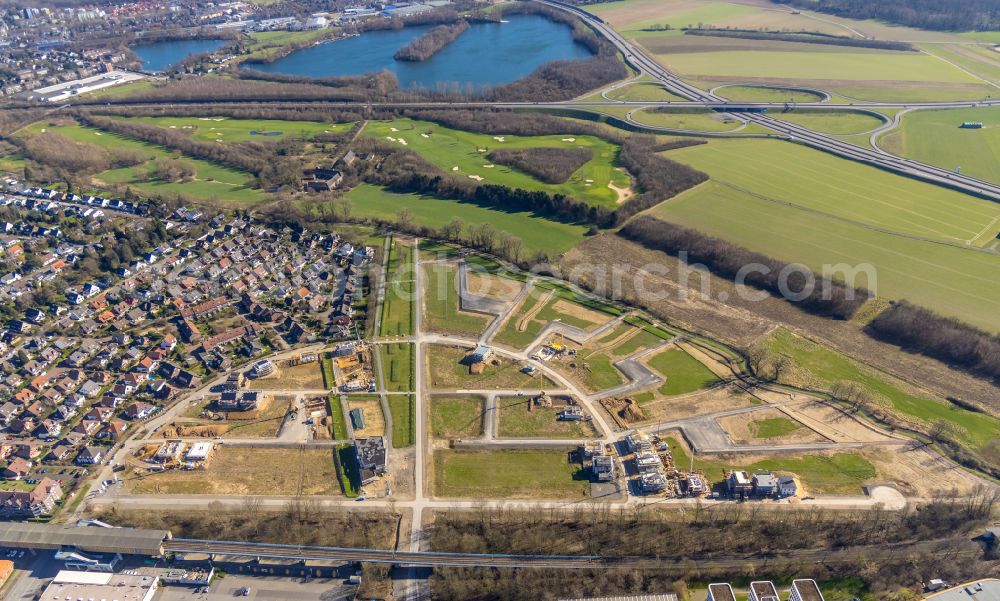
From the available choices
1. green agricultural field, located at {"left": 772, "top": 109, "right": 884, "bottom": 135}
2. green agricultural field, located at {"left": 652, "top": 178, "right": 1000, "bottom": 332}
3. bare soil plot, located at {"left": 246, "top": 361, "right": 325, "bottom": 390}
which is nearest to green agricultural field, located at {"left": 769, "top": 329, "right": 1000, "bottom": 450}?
green agricultural field, located at {"left": 652, "top": 178, "right": 1000, "bottom": 332}

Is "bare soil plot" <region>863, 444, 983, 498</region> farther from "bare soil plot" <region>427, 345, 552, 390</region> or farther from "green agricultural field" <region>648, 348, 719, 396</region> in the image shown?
"bare soil plot" <region>427, 345, 552, 390</region>

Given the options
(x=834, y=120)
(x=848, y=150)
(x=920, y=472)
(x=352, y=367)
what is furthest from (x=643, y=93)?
(x=920, y=472)

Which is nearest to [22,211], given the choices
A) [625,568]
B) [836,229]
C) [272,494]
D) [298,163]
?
[298,163]

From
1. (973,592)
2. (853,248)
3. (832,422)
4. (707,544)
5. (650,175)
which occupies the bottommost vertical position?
(707,544)

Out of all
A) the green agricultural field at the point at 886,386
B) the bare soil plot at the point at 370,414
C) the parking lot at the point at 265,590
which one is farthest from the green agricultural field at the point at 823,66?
the parking lot at the point at 265,590

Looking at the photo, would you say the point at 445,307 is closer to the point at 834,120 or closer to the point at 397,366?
the point at 397,366

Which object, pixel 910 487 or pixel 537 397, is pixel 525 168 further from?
pixel 910 487

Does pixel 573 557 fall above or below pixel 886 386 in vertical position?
below
